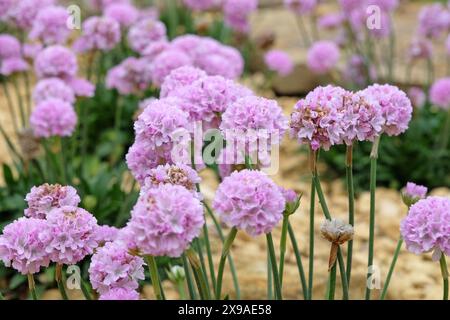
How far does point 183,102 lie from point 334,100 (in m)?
0.34

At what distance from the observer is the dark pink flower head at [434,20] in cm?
352

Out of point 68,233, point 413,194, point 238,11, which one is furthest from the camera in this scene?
point 238,11

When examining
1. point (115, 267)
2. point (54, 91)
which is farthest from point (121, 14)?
point (115, 267)

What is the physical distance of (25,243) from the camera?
133 cm

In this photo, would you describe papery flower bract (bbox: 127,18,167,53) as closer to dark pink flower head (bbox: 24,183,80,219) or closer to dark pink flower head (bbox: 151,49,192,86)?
dark pink flower head (bbox: 151,49,192,86)

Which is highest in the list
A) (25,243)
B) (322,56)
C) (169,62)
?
(169,62)

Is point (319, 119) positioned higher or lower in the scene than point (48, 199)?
higher

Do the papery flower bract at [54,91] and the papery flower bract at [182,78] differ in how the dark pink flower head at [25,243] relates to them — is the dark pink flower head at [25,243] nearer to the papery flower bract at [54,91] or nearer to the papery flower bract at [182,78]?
the papery flower bract at [182,78]

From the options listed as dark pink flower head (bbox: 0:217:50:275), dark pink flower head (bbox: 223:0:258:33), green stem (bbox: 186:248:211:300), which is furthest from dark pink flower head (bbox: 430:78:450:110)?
dark pink flower head (bbox: 0:217:50:275)

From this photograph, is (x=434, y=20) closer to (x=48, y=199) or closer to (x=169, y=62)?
(x=169, y=62)

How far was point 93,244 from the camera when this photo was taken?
54.4 inches

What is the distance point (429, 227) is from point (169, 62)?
116 centimetres
